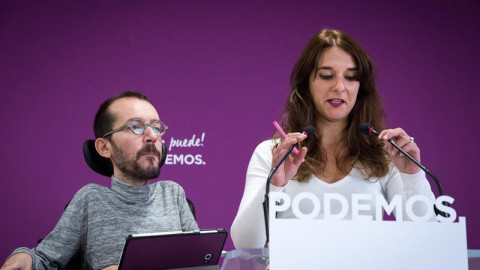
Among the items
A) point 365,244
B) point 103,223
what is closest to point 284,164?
point 365,244

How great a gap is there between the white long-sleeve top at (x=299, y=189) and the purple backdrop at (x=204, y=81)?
130cm

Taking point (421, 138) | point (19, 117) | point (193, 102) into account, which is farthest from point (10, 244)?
point (421, 138)

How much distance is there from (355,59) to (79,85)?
76.2 inches

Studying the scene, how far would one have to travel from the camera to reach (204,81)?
3252 millimetres

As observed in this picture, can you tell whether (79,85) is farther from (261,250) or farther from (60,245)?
(261,250)

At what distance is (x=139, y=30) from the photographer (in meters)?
3.26

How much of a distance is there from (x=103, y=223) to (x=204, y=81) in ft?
5.32

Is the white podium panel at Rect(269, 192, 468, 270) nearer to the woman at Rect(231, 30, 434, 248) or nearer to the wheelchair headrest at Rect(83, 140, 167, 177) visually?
the woman at Rect(231, 30, 434, 248)

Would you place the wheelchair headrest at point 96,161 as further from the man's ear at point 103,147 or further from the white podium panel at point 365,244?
the white podium panel at point 365,244

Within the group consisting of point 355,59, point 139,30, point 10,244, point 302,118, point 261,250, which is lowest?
point 10,244

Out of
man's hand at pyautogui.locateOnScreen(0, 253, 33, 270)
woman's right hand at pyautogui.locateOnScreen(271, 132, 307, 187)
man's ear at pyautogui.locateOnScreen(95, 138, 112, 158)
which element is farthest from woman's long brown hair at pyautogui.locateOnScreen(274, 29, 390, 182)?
man's hand at pyautogui.locateOnScreen(0, 253, 33, 270)

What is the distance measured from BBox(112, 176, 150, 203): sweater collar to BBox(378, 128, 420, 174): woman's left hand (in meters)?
0.95

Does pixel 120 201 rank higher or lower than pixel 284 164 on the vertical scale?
lower

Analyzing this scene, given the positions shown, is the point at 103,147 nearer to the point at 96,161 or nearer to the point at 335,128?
the point at 96,161
